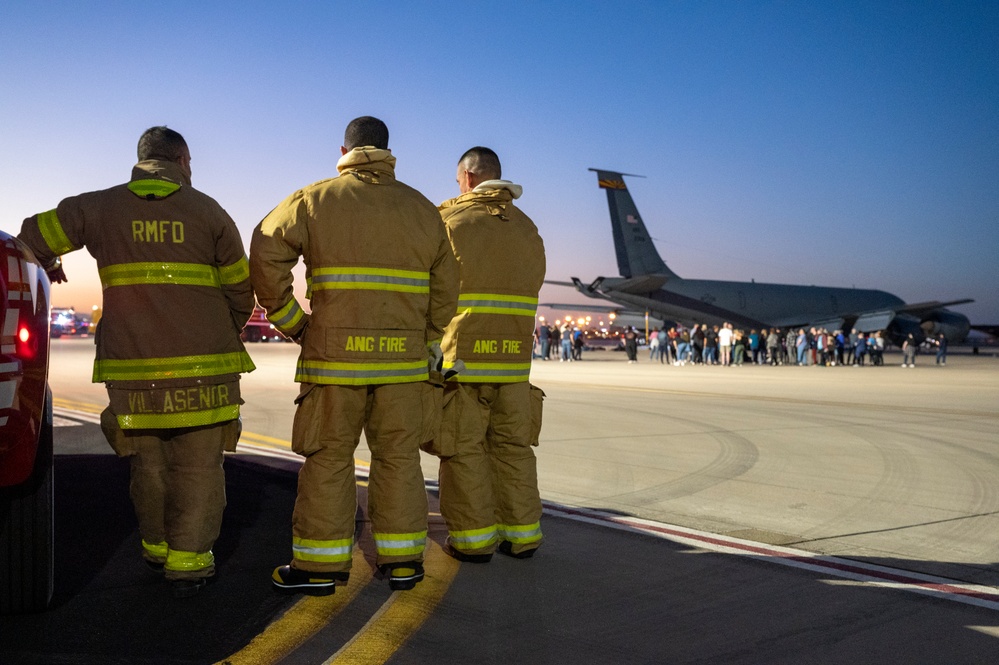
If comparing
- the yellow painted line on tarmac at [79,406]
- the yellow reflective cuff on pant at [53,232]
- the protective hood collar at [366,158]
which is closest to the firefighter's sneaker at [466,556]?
the protective hood collar at [366,158]

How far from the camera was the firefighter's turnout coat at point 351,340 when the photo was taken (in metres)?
3.93

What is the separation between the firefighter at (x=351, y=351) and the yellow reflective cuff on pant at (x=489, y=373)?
1.62ft

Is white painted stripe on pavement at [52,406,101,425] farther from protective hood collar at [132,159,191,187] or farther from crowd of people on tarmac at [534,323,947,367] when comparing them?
crowd of people on tarmac at [534,323,947,367]

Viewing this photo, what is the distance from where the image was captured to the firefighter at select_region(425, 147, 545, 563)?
14.8 feet

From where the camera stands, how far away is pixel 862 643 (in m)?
3.30

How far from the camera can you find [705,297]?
4172cm

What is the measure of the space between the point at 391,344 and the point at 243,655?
1442 mm

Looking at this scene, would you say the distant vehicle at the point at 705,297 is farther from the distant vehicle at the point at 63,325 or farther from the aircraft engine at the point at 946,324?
the distant vehicle at the point at 63,325

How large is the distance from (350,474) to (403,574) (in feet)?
1.57

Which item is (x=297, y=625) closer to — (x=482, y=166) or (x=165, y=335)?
(x=165, y=335)

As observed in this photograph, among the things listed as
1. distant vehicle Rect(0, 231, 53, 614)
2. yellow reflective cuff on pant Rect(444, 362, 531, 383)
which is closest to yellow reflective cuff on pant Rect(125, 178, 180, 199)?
distant vehicle Rect(0, 231, 53, 614)

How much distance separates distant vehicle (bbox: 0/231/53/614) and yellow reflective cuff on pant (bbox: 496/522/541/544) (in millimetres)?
2034

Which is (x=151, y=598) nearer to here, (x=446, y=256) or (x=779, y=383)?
(x=446, y=256)

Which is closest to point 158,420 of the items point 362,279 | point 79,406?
point 362,279
